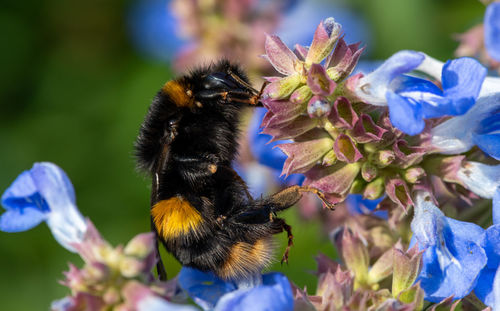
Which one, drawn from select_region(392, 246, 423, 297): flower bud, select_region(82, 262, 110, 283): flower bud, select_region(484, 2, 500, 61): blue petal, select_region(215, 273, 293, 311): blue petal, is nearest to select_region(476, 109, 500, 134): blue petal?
select_region(484, 2, 500, 61): blue petal

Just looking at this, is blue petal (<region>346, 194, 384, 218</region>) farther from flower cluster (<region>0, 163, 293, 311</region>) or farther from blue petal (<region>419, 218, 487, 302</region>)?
flower cluster (<region>0, 163, 293, 311</region>)

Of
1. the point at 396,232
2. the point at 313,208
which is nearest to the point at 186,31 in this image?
the point at 313,208

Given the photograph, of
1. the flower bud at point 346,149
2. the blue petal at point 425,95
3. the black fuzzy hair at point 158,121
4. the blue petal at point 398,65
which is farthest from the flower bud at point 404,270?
the black fuzzy hair at point 158,121

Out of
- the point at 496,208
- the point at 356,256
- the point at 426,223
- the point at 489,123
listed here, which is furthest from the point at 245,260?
the point at 489,123

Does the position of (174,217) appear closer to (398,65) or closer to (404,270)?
(404,270)

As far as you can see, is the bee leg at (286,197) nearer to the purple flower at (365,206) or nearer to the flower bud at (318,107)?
the purple flower at (365,206)

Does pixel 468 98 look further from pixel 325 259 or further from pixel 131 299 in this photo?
pixel 131 299
